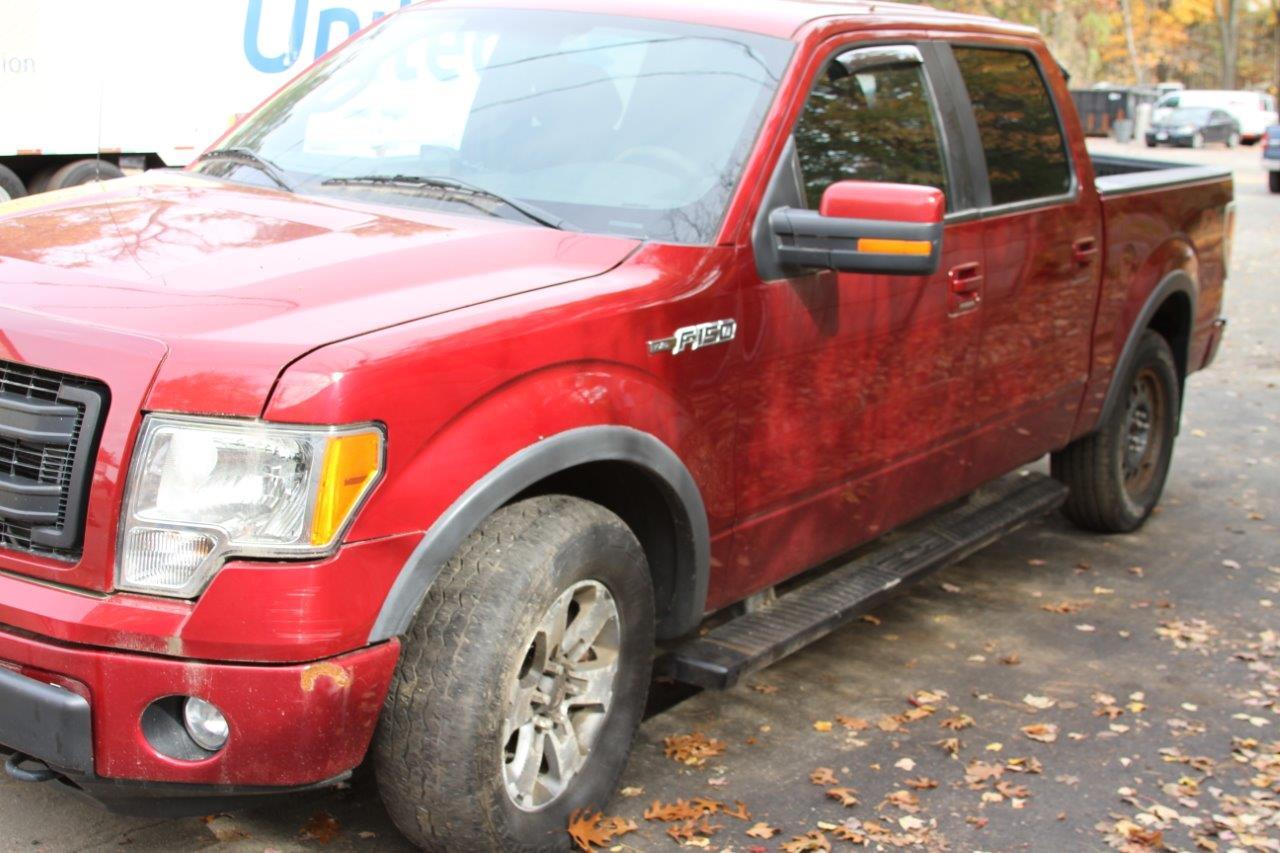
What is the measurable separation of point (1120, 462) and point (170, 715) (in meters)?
4.64

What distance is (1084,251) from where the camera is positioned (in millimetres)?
5820

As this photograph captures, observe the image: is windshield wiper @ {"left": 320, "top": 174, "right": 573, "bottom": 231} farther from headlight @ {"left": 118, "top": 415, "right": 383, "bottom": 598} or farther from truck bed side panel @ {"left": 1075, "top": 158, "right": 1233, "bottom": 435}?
truck bed side panel @ {"left": 1075, "top": 158, "right": 1233, "bottom": 435}

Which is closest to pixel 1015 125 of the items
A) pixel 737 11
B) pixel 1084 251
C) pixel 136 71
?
pixel 1084 251

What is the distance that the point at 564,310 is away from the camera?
11.4 feet

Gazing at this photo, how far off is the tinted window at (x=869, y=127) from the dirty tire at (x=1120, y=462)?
1.81 metres

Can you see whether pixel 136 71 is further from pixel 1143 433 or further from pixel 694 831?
pixel 694 831

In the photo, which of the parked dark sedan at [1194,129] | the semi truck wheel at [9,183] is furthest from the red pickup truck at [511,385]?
the parked dark sedan at [1194,129]

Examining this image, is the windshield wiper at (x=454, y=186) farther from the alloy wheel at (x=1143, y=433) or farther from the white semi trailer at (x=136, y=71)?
the white semi trailer at (x=136, y=71)

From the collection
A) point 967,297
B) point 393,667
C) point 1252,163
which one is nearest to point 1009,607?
point 967,297

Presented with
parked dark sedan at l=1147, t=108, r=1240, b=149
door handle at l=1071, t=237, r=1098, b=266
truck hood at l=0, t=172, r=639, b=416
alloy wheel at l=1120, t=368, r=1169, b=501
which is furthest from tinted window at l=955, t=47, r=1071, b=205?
Answer: parked dark sedan at l=1147, t=108, r=1240, b=149

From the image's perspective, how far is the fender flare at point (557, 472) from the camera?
3145 mm

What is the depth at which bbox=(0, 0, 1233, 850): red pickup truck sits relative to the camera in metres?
2.97

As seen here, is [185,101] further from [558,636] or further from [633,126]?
[558,636]

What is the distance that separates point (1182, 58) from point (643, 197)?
271 feet
